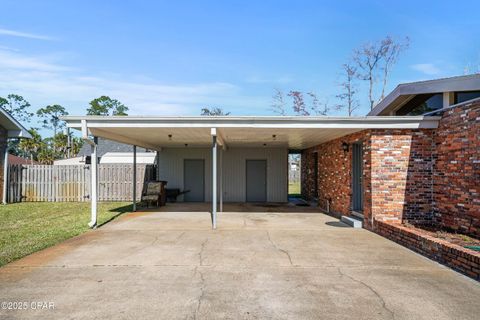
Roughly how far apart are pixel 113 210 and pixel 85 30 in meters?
6.43

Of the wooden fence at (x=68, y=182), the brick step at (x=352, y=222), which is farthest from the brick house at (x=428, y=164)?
the wooden fence at (x=68, y=182)

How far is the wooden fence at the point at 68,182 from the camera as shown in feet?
48.8

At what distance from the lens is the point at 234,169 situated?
1555 cm

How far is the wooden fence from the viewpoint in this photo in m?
14.9

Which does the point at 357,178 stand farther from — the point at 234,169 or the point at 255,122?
the point at 234,169

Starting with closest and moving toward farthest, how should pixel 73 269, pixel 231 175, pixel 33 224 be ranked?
pixel 73 269
pixel 33 224
pixel 231 175

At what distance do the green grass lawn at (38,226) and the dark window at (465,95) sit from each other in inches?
361

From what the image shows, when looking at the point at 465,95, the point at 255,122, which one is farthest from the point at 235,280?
the point at 465,95

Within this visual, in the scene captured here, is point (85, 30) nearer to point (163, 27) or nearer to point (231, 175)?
point (163, 27)

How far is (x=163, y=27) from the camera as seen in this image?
13.2m

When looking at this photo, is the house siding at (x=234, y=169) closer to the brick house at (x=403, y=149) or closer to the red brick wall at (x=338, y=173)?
the red brick wall at (x=338, y=173)

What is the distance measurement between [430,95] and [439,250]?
4755 millimetres

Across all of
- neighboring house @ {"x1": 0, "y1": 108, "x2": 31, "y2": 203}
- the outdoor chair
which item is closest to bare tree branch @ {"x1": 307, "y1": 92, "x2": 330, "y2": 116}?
the outdoor chair

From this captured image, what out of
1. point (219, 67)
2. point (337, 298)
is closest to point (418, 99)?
point (337, 298)
